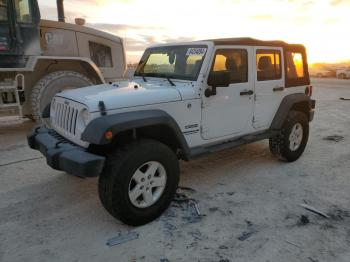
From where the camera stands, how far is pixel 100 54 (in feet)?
26.3

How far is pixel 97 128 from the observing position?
2885mm

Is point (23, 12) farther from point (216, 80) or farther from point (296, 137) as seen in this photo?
point (296, 137)

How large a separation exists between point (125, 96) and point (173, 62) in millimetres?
1230

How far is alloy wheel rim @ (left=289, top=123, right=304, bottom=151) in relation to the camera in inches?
201

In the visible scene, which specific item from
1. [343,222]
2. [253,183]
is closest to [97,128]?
[253,183]

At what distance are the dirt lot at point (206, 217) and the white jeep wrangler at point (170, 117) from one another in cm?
37

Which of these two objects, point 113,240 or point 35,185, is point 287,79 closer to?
point 113,240

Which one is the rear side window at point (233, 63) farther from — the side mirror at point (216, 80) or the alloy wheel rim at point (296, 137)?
the alloy wheel rim at point (296, 137)

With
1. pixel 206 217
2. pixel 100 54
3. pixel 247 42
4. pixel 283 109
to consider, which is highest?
pixel 100 54

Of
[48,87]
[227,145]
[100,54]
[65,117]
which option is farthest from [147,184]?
[100,54]

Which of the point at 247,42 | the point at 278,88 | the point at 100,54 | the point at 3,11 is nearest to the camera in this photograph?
the point at 247,42

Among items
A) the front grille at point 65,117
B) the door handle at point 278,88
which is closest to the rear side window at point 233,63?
the door handle at point 278,88

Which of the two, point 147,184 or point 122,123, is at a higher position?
point 122,123

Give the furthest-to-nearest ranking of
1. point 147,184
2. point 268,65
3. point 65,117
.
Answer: point 268,65 → point 65,117 → point 147,184
